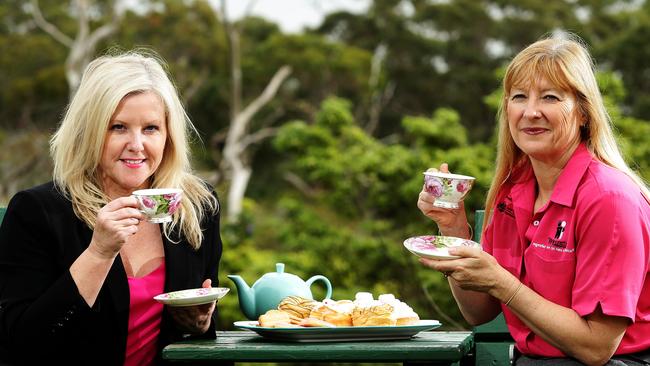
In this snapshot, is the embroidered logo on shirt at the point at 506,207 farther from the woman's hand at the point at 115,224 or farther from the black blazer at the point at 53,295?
the woman's hand at the point at 115,224

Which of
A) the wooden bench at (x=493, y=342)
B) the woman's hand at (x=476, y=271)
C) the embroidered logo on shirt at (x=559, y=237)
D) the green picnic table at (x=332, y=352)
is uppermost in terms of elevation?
the embroidered logo on shirt at (x=559, y=237)

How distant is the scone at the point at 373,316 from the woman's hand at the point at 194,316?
43 cm

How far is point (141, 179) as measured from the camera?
2988 millimetres

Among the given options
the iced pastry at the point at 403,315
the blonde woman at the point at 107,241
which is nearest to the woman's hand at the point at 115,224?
the blonde woman at the point at 107,241

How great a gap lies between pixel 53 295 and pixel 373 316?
0.83 metres

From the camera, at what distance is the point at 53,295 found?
2.70 metres

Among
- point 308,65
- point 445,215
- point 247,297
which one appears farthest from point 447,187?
point 308,65

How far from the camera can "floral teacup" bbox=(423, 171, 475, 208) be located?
9.09ft

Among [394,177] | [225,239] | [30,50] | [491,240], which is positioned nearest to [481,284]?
[491,240]

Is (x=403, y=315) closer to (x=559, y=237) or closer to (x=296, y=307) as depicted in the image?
(x=296, y=307)

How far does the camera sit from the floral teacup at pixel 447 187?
2.77 metres

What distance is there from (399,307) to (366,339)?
0.13 metres

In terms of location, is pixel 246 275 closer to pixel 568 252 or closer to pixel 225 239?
pixel 225 239

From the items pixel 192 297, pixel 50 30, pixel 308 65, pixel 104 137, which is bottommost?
pixel 192 297
